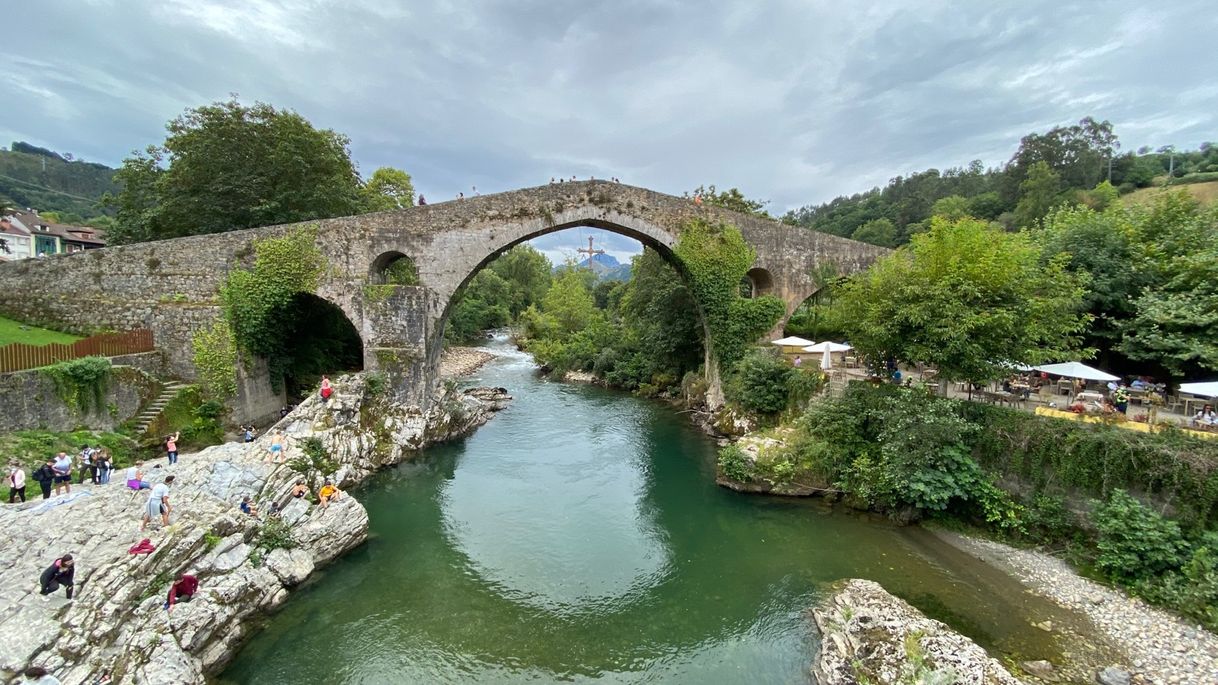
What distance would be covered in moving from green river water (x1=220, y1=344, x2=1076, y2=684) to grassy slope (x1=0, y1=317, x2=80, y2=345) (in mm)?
9382

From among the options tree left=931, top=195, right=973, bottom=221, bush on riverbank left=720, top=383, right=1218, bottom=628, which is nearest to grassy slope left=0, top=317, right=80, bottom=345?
bush on riverbank left=720, top=383, right=1218, bottom=628

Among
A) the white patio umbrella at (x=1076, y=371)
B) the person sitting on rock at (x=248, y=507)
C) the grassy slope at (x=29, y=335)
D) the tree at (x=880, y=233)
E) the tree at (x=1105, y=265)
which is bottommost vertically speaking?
the person sitting on rock at (x=248, y=507)

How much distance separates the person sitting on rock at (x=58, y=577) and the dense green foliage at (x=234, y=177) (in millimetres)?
13916

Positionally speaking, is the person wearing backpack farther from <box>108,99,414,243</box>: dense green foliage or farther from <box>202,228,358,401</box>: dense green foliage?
<box>108,99,414,243</box>: dense green foliage

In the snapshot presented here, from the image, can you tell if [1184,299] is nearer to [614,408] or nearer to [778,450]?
[778,450]

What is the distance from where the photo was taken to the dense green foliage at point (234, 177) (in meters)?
18.2

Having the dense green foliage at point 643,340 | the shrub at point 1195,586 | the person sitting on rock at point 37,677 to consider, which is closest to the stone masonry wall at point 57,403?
the person sitting on rock at point 37,677

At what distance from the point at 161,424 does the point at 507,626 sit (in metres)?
11.3

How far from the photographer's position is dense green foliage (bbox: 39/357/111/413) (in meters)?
11.6

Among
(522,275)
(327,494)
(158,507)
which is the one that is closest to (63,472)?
(158,507)

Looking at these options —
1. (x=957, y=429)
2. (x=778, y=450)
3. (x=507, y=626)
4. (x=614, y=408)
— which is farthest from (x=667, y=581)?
(x=614, y=408)

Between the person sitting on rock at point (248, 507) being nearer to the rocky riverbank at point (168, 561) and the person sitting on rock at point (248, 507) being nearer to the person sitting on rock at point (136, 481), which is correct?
the rocky riverbank at point (168, 561)

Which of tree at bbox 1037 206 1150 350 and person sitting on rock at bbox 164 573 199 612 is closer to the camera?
person sitting on rock at bbox 164 573 199 612

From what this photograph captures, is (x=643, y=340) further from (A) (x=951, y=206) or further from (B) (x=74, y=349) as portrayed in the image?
(A) (x=951, y=206)
